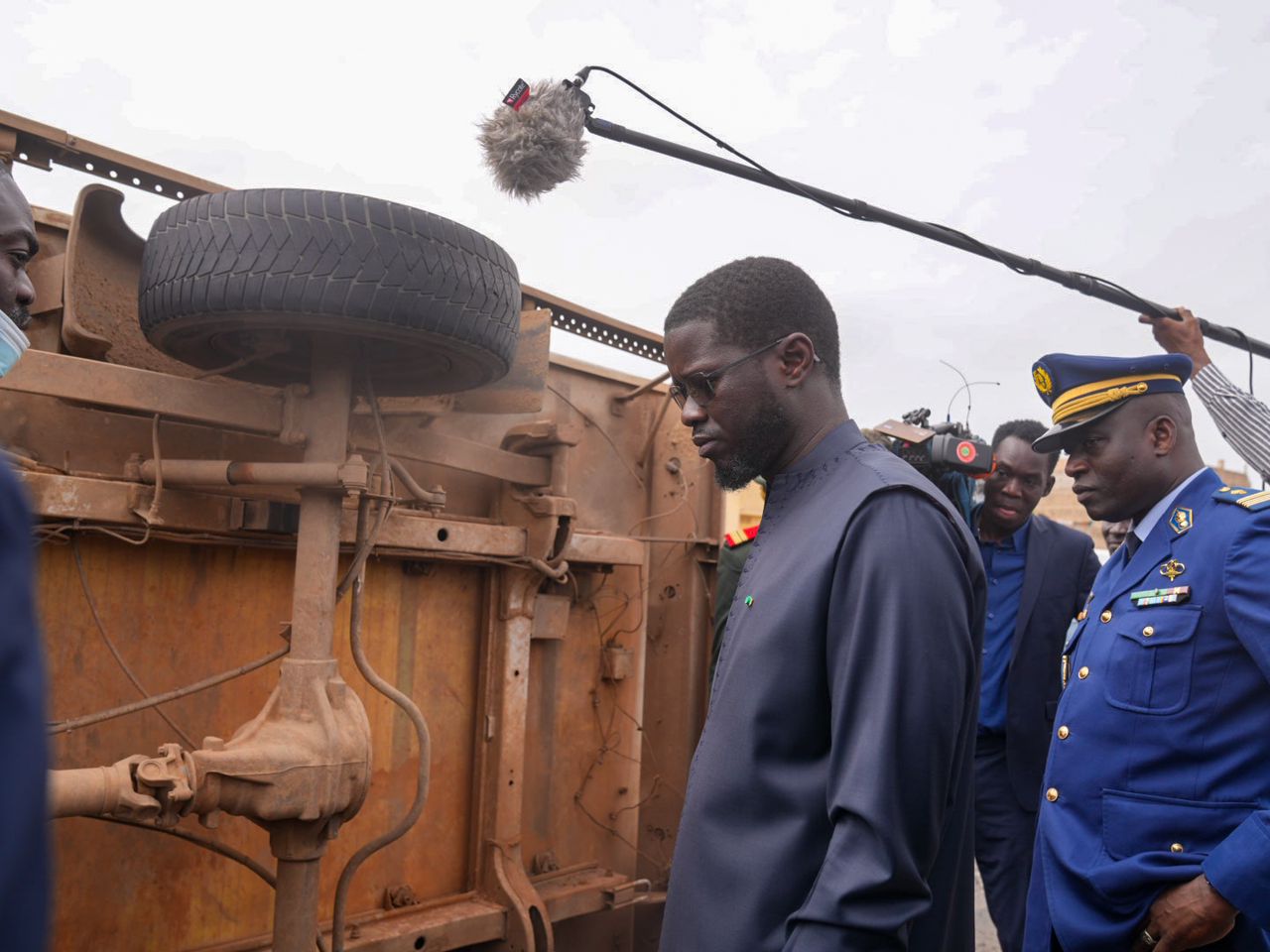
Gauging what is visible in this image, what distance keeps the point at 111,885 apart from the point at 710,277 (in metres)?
2.23

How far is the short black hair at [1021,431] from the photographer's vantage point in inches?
162

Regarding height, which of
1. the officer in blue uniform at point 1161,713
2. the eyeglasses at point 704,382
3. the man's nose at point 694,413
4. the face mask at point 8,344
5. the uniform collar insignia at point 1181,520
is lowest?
the officer in blue uniform at point 1161,713

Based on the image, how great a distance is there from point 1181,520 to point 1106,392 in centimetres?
36

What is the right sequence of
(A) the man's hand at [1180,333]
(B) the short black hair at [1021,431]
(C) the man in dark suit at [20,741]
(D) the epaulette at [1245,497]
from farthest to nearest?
1. (B) the short black hair at [1021,431]
2. (A) the man's hand at [1180,333]
3. (D) the epaulette at [1245,497]
4. (C) the man in dark suit at [20,741]

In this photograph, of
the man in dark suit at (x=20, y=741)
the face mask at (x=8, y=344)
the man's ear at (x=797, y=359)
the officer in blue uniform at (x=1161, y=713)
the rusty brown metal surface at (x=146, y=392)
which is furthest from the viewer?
the rusty brown metal surface at (x=146, y=392)

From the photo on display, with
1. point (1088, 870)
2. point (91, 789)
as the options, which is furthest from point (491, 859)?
point (1088, 870)

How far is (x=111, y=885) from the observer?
269 centimetres

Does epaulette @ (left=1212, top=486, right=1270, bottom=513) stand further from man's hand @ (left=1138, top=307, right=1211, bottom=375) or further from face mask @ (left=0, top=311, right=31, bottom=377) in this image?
face mask @ (left=0, top=311, right=31, bottom=377)

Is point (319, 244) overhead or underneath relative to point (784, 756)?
overhead

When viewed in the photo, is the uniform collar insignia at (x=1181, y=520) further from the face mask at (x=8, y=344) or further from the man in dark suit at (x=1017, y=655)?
the face mask at (x=8, y=344)

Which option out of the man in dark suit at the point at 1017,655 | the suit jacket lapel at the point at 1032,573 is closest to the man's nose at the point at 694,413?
the man in dark suit at the point at 1017,655

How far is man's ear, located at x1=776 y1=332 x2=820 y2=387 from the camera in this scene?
5.65ft

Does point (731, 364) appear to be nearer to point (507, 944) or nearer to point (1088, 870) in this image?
point (1088, 870)

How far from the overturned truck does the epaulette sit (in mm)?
1742
